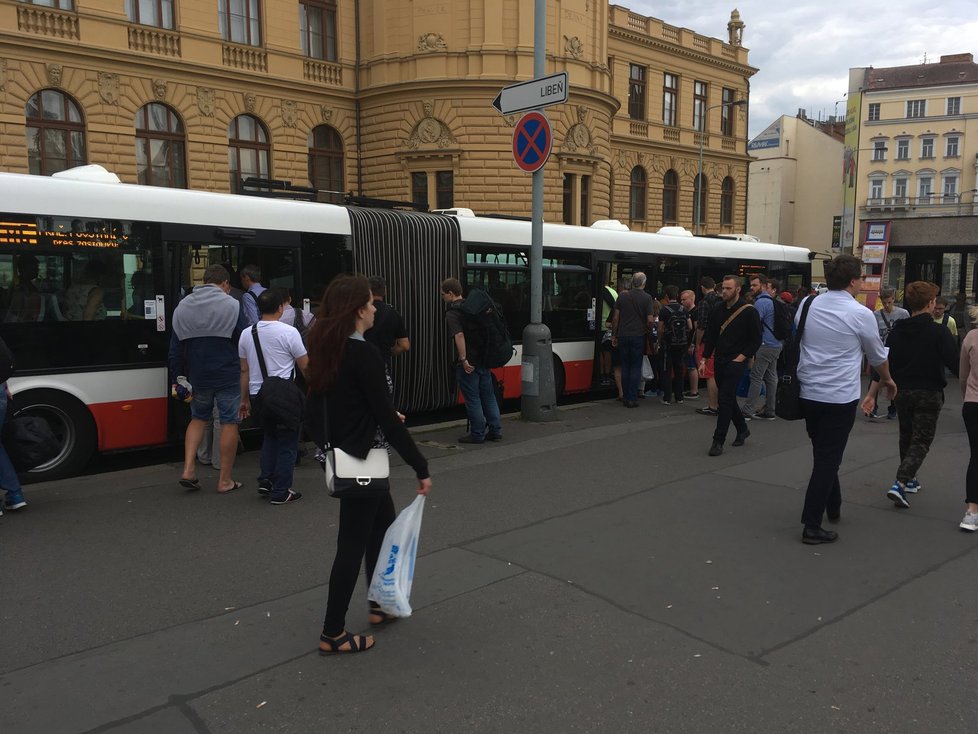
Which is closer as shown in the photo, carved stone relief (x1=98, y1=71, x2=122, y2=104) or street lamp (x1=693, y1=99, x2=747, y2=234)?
carved stone relief (x1=98, y1=71, x2=122, y2=104)

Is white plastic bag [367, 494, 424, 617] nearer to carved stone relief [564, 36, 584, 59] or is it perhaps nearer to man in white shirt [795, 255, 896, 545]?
man in white shirt [795, 255, 896, 545]

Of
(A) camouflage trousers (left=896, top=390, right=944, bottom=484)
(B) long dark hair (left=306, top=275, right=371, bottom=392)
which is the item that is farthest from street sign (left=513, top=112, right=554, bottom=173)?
(B) long dark hair (left=306, top=275, right=371, bottom=392)

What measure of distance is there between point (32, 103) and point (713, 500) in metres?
23.0

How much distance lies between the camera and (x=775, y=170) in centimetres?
7300

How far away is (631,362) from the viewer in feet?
35.7

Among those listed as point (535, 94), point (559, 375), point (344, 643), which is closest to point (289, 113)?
point (559, 375)

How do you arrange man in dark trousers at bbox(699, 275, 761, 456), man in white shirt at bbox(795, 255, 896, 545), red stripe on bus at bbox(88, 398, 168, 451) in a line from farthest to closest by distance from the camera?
man in dark trousers at bbox(699, 275, 761, 456) < red stripe on bus at bbox(88, 398, 168, 451) < man in white shirt at bbox(795, 255, 896, 545)

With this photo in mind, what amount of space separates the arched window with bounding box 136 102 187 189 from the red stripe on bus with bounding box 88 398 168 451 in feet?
60.9

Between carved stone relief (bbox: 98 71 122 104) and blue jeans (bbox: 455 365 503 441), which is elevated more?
carved stone relief (bbox: 98 71 122 104)

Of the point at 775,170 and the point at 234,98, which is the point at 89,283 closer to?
the point at 234,98

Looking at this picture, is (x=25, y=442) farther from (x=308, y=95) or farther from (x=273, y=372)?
(x=308, y=95)

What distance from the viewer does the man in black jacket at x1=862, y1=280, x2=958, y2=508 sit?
5.96 m

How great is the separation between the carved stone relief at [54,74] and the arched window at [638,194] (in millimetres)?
26796

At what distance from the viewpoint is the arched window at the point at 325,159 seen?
28.7m
